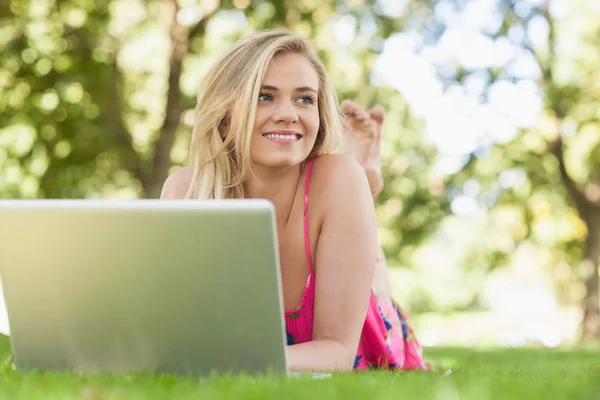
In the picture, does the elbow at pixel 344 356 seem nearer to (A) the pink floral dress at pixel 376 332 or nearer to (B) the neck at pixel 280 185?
(A) the pink floral dress at pixel 376 332

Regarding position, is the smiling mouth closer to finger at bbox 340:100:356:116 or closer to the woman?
the woman

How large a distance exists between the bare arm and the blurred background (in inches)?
348

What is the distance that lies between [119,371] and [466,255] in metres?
19.7

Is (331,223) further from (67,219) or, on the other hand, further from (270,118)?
(67,219)

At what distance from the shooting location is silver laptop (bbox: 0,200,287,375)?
198 centimetres

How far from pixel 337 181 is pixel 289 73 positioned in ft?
1.57

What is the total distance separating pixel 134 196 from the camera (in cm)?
1491

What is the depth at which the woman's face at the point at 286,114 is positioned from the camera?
3.24 m

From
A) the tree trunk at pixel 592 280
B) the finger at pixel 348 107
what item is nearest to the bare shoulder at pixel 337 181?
the finger at pixel 348 107

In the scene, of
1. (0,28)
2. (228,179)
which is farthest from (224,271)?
(0,28)

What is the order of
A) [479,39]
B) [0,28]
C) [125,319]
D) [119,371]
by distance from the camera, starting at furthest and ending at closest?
1. [479,39]
2. [0,28]
3. [119,371]
4. [125,319]

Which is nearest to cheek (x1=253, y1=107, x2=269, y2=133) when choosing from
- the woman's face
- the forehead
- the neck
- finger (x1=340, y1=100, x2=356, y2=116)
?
the woman's face

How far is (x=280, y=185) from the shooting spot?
11.4 ft

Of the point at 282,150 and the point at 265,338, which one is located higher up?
the point at 282,150
